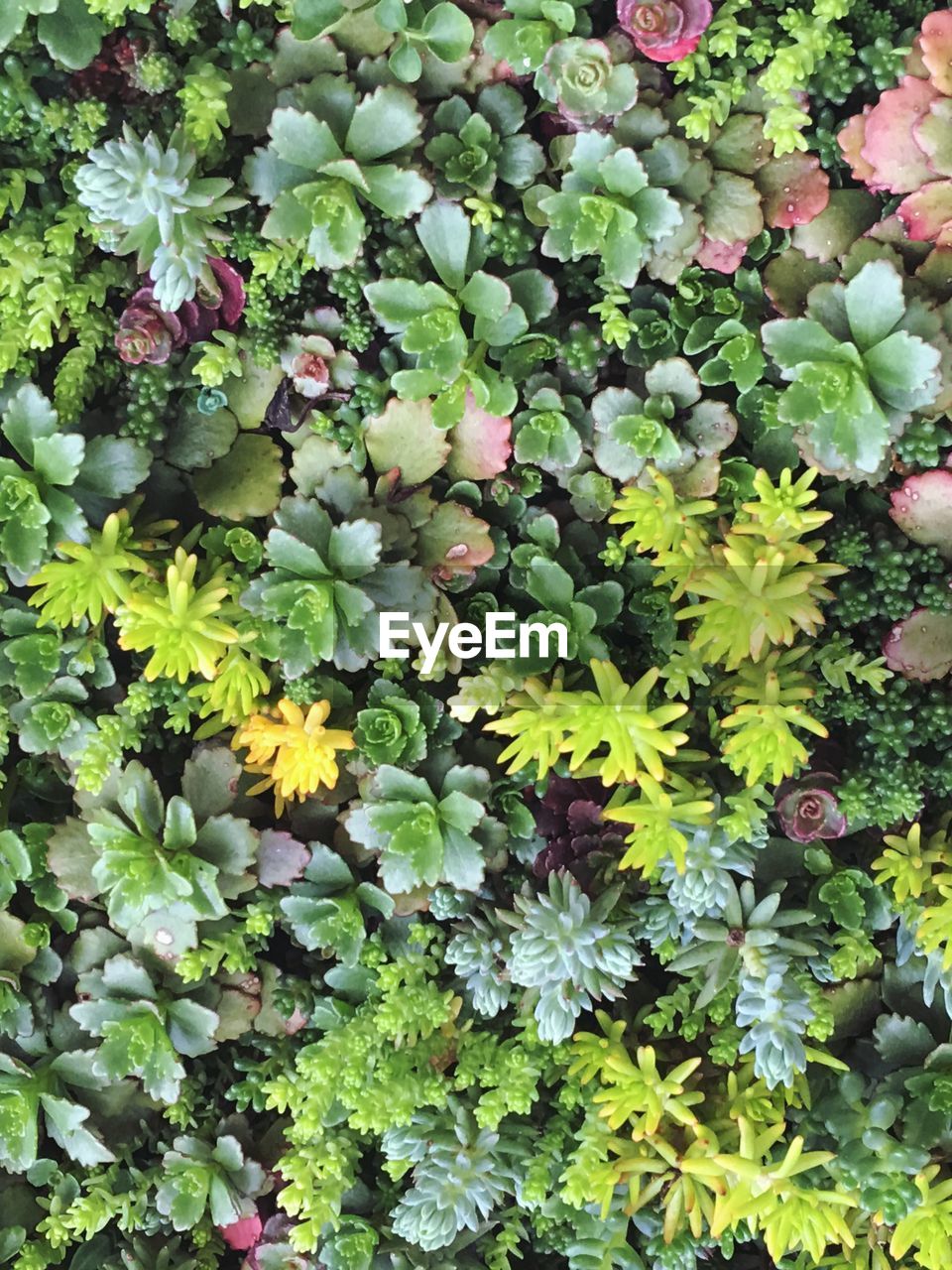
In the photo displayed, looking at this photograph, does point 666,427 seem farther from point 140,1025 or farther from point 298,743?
point 140,1025

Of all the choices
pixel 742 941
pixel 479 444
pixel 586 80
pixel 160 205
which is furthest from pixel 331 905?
pixel 586 80

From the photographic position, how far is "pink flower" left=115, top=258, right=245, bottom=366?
1.27 m

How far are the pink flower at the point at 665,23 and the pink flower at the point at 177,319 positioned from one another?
0.56 m

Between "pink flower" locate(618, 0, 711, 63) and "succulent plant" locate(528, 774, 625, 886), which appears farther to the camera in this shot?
"succulent plant" locate(528, 774, 625, 886)

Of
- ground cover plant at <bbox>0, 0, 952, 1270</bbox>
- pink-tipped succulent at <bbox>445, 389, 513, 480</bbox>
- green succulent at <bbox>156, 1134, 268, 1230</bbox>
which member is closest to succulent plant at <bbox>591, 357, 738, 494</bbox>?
ground cover plant at <bbox>0, 0, 952, 1270</bbox>

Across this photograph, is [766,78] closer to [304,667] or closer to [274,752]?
[304,667]

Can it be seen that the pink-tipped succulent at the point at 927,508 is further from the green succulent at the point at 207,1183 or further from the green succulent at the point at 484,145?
the green succulent at the point at 207,1183

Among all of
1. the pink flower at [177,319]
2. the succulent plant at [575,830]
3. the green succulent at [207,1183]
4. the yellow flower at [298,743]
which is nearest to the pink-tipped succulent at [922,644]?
the succulent plant at [575,830]

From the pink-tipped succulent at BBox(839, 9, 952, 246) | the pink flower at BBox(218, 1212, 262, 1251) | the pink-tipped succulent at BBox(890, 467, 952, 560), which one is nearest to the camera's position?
the pink-tipped succulent at BBox(839, 9, 952, 246)

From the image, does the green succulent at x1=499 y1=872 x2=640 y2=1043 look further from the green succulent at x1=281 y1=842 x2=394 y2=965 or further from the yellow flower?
the yellow flower

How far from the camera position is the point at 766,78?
117cm

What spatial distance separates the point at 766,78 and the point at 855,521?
54cm

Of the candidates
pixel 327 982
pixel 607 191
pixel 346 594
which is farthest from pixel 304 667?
pixel 607 191

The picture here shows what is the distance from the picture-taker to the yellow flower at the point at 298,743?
127 cm
